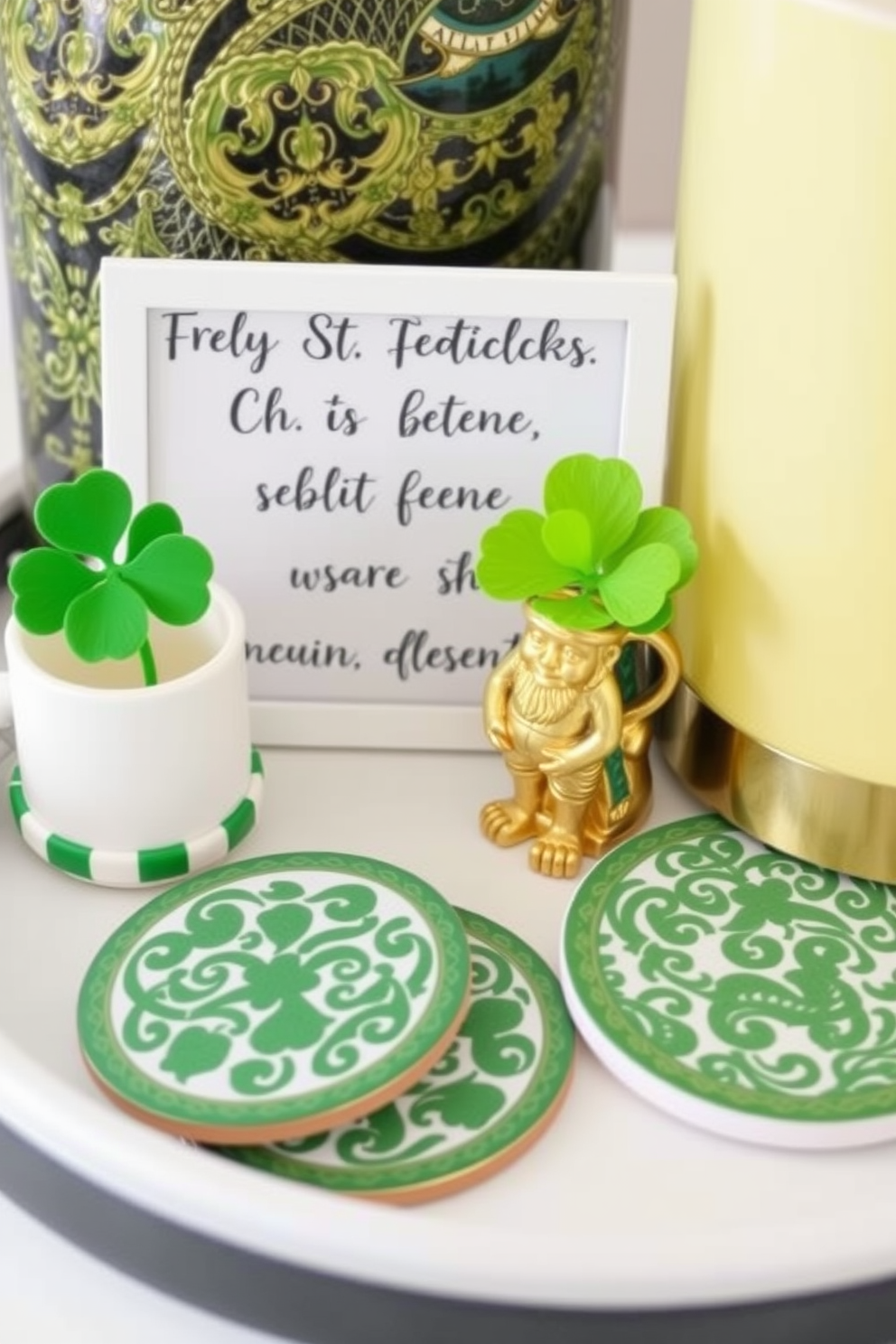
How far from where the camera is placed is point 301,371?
22.8 inches

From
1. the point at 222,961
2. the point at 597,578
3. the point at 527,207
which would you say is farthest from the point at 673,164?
the point at 222,961

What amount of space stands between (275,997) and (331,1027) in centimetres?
2

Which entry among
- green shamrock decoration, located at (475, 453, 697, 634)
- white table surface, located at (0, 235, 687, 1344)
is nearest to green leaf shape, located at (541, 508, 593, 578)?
green shamrock decoration, located at (475, 453, 697, 634)

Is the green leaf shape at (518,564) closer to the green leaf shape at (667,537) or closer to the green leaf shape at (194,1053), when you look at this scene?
the green leaf shape at (667,537)

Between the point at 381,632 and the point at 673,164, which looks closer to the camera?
the point at 381,632

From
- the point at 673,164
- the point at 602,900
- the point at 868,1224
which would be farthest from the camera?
the point at 673,164

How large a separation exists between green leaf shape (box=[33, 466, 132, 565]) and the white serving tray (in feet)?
0.36

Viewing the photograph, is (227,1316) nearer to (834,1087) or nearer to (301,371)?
(834,1087)

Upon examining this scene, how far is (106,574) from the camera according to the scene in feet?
1.73

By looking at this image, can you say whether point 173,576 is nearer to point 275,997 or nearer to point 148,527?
point 148,527

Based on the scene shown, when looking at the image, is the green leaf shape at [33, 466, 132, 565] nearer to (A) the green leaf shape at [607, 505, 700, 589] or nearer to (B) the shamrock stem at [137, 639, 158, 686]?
(B) the shamrock stem at [137, 639, 158, 686]

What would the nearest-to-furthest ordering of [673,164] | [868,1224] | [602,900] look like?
[868,1224] → [602,900] → [673,164]

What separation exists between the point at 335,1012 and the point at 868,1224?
15 centimetres

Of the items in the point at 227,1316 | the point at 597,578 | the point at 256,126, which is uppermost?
the point at 256,126
